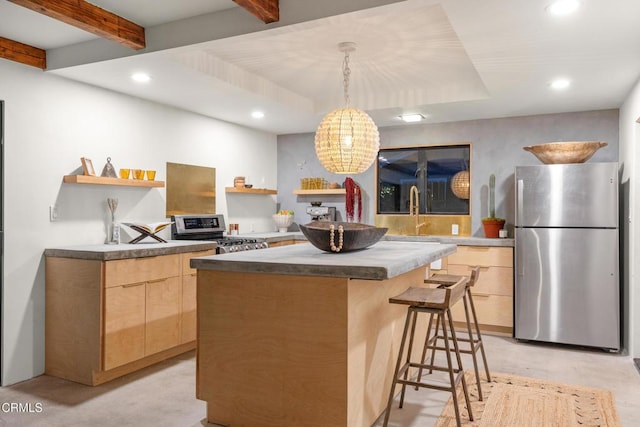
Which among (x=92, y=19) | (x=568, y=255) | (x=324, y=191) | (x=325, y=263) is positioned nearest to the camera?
(x=325, y=263)

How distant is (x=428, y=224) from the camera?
18.9 ft

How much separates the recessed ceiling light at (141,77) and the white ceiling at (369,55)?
0.15 ft

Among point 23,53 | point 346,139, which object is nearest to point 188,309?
point 346,139

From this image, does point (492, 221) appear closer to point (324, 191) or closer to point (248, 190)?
point (324, 191)

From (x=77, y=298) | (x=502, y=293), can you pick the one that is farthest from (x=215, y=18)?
(x=502, y=293)

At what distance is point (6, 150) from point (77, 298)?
1.17 metres

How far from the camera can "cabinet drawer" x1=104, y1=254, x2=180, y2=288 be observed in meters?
3.42

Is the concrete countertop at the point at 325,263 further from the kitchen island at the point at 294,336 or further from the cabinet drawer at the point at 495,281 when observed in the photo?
the cabinet drawer at the point at 495,281

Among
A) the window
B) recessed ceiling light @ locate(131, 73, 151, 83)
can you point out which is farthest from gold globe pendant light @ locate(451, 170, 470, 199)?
recessed ceiling light @ locate(131, 73, 151, 83)

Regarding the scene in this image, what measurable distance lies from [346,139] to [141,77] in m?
1.74

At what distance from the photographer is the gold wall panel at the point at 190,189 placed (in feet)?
15.8

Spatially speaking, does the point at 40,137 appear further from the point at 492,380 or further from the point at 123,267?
the point at 492,380

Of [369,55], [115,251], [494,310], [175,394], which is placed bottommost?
[175,394]

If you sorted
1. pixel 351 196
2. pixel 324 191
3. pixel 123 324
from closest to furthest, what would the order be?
pixel 123 324
pixel 351 196
pixel 324 191
